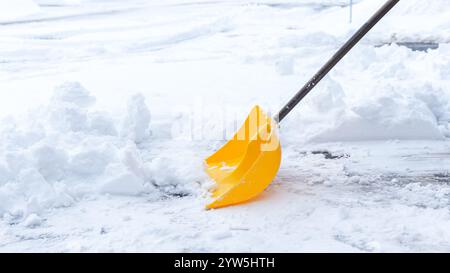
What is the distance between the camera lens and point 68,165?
10.7 feet

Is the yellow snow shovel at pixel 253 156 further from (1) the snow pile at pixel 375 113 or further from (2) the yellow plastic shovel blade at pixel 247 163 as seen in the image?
(1) the snow pile at pixel 375 113

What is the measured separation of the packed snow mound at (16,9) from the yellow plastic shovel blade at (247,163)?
792cm

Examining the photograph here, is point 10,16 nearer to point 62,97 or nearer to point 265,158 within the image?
point 62,97

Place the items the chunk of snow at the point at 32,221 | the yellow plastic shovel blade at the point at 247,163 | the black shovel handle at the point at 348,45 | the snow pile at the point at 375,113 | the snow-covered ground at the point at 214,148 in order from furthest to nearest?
the snow pile at the point at 375,113 < the black shovel handle at the point at 348,45 < the yellow plastic shovel blade at the point at 247,163 < the chunk of snow at the point at 32,221 < the snow-covered ground at the point at 214,148

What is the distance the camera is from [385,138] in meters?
3.95

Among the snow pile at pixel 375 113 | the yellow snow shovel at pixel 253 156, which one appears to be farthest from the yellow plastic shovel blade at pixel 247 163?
the snow pile at pixel 375 113

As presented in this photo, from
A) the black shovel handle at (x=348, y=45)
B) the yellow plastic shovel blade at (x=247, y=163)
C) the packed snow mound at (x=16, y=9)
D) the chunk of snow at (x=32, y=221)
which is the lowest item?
the chunk of snow at (x=32, y=221)

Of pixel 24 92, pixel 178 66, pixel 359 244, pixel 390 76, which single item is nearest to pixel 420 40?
pixel 390 76

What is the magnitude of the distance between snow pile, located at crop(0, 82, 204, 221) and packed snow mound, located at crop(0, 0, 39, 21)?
7.22 meters

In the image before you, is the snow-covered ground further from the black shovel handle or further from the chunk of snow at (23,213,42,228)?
the black shovel handle

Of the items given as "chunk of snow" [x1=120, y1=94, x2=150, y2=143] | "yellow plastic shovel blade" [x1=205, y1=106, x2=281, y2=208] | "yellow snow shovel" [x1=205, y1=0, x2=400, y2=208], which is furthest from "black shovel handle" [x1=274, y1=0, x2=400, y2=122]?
"chunk of snow" [x1=120, y1=94, x2=150, y2=143]

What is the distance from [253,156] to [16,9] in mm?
9202

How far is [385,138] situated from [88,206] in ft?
6.44

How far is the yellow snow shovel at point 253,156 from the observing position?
2975mm
